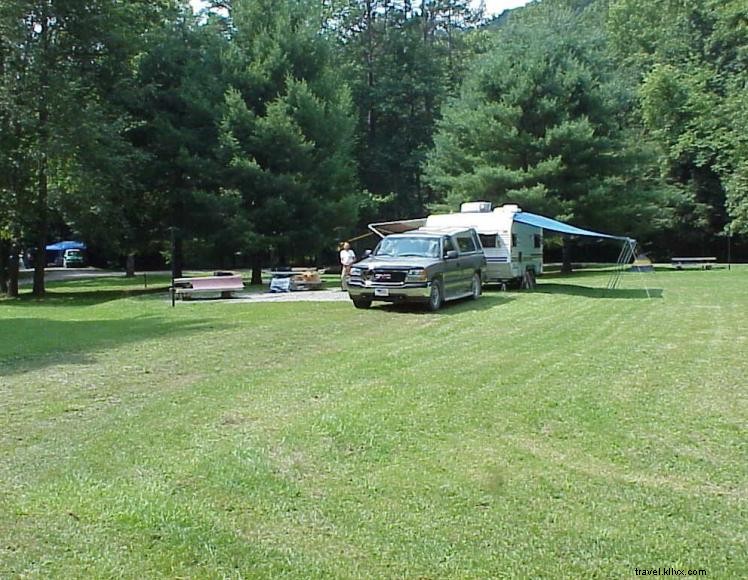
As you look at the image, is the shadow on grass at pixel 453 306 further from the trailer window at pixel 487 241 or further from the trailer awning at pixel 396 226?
the trailer awning at pixel 396 226

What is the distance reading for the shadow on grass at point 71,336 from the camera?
10125mm

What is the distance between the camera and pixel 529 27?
121 feet

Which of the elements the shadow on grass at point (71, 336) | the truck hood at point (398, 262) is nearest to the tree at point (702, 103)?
the truck hood at point (398, 262)

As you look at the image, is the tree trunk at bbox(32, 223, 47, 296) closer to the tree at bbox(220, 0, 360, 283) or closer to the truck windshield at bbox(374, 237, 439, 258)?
the tree at bbox(220, 0, 360, 283)

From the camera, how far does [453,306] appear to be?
17.3 metres

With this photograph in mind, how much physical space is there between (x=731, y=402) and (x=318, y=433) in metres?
3.71

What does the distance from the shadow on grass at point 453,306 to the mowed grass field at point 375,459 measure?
16.5 feet

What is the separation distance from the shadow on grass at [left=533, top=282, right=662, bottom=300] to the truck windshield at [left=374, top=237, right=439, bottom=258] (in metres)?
4.86

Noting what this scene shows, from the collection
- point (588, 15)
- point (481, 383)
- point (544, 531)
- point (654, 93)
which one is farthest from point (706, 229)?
point (544, 531)

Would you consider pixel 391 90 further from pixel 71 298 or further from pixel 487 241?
pixel 487 241

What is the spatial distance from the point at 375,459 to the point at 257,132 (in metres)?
23.6

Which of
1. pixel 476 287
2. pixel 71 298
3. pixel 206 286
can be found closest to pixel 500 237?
pixel 476 287

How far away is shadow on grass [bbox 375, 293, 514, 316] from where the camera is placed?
1627cm

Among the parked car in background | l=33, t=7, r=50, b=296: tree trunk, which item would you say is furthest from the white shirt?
the parked car in background
